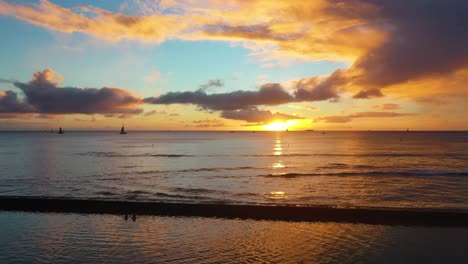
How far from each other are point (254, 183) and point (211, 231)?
22073 mm

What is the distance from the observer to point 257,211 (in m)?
21.3

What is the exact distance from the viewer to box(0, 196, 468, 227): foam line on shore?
19.8 metres

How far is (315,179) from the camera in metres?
43.7

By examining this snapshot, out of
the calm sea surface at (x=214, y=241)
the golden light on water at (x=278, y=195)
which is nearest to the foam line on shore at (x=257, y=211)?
the calm sea surface at (x=214, y=241)

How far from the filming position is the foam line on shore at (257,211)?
19812mm

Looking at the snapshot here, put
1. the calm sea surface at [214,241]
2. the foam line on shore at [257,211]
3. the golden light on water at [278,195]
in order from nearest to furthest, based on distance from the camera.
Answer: the calm sea surface at [214,241] → the foam line on shore at [257,211] → the golden light on water at [278,195]

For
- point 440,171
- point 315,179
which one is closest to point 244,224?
point 315,179

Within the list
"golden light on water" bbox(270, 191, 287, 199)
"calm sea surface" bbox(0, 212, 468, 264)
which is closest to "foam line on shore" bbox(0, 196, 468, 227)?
"calm sea surface" bbox(0, 212, 468, 264)

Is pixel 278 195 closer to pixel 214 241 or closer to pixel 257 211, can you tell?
pixel 257 211

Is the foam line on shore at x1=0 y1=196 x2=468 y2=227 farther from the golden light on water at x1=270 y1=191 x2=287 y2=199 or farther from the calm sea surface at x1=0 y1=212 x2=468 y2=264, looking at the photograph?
the golden light on water at x1=270 y1=191 x2=287 y2=199

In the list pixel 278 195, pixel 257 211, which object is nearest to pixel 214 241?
pixel 257 211

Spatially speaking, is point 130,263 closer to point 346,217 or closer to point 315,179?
point 346,217

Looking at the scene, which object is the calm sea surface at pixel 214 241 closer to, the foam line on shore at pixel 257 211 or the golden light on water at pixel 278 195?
the foam line on shore at pixel 257 211

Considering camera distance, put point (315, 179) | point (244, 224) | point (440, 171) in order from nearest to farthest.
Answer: point (244, 224) → point (315, 179) → point (440, 171)
